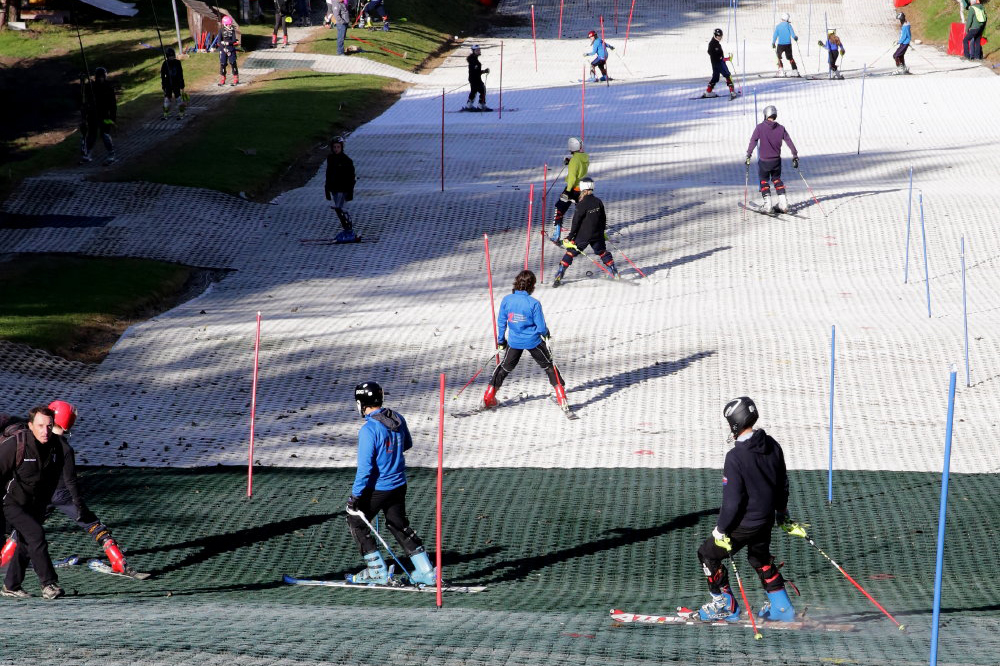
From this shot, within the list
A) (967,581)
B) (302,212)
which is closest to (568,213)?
(302,212)

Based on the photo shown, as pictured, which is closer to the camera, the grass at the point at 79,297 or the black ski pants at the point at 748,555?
the black ski pants at the point at 748,555

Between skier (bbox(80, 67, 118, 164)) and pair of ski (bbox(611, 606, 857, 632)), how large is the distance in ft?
65.9

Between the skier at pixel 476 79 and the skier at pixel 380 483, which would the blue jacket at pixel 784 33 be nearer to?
the skier at pixel 476 79

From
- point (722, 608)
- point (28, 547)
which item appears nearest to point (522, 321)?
point (722, 608)

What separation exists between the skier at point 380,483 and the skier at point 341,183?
1242cm

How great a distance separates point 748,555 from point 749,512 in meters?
0.38

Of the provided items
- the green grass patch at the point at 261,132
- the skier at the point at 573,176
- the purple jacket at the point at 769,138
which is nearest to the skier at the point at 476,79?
Answer: the green grass patch at the point at 261,132

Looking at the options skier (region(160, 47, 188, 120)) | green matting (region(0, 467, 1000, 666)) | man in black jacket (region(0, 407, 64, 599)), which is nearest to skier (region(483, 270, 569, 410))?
green matting (region(0, 467, 1000, 666))

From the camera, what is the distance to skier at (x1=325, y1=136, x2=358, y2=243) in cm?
2047

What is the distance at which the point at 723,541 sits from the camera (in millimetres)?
7723

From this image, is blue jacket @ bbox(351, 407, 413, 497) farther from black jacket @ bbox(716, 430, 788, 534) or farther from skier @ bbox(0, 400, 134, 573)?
black jacket @ bbox(716, 430, 788, 534)

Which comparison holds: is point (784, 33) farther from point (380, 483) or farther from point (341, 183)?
point (380, 483)

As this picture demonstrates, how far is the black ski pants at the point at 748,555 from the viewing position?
7703 mm

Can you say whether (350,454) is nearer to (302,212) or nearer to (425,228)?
(425,228)
